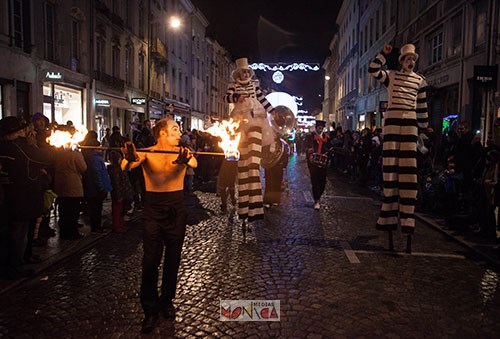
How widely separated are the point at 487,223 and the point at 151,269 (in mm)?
6321

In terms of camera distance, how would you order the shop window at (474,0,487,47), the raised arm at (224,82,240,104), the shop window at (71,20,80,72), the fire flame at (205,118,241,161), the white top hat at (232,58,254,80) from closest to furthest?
the fire flame at (205,118,241,161) → the raised arm at (224,82,240,104) → the white top hat at (232,58,254,80) → the shop window at (474,0,487,47) → the shop window at (71,20,80,72)

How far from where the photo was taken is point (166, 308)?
4.45m

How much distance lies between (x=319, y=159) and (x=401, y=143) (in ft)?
11.6

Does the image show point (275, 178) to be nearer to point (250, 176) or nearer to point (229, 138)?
point (250, 176)

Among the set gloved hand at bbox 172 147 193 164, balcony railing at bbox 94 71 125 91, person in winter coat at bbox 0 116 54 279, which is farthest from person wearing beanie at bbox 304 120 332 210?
balcony railing at bbox 94 71 125 91

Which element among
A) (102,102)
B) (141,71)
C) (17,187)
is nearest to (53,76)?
(102,102)

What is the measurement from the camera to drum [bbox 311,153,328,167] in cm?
1054

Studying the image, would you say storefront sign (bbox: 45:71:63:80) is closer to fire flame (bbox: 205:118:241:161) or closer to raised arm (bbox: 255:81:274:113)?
raised arm (bbox: 255:81:274:113)

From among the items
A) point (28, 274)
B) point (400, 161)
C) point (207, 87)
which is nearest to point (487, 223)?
point (400, 161)

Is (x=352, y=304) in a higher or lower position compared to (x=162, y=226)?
lower

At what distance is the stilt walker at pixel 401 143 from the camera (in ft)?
23.1

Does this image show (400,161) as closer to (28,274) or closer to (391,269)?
(391,269)

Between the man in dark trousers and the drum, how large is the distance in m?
6.42

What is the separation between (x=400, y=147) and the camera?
23.3ft
